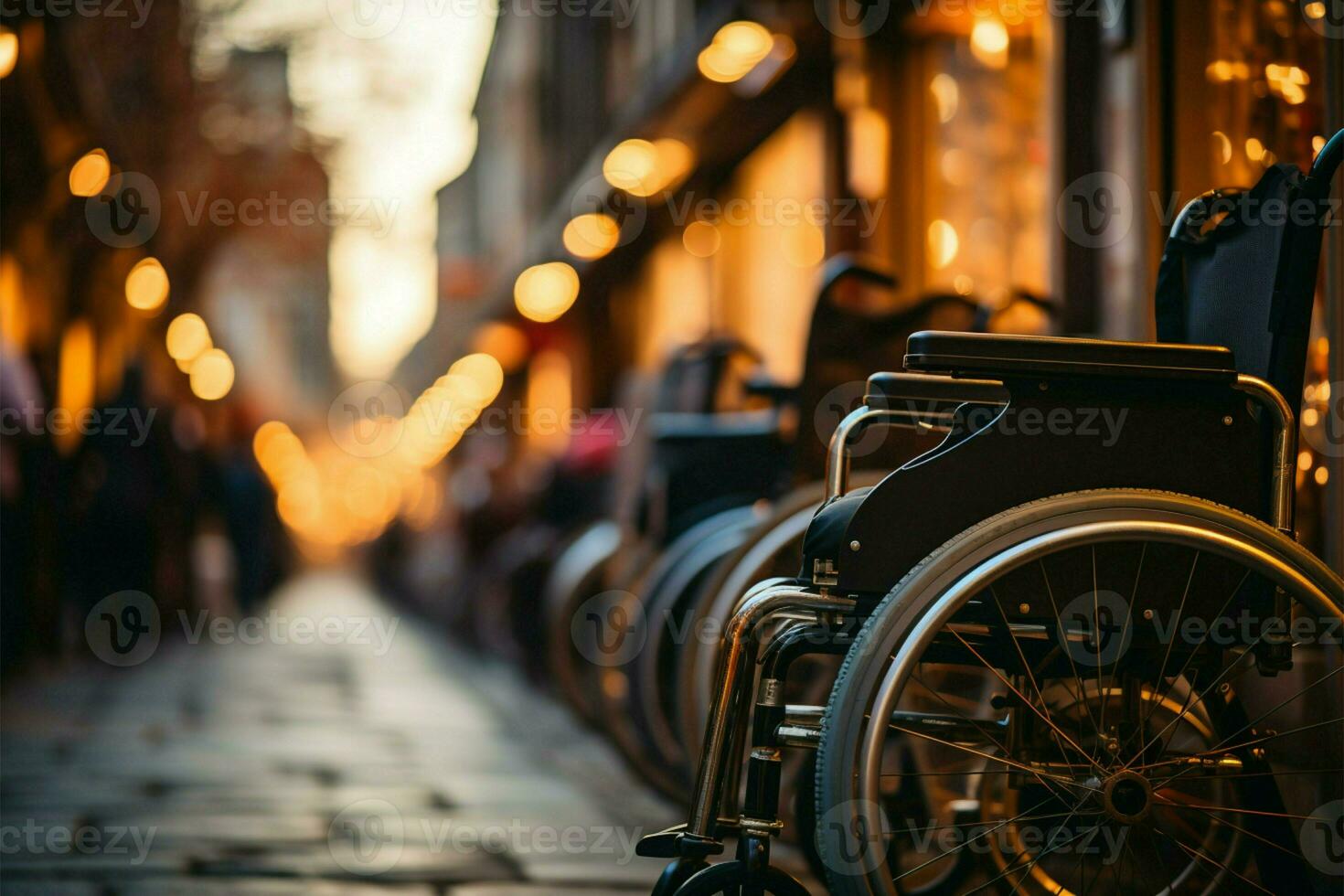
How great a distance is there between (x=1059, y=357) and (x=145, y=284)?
51.6 feet

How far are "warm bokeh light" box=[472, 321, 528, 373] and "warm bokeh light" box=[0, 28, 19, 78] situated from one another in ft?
33.7

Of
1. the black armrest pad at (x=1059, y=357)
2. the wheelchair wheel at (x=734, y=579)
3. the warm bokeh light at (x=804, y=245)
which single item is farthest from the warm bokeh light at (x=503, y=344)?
the black armrest pad at (x=1059, y=357)

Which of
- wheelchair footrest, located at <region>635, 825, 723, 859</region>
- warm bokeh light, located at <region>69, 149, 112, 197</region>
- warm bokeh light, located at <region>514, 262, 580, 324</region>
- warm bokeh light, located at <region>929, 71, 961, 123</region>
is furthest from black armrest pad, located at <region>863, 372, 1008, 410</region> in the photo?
Result: warm bokeh light, located at <region>514, 262, 580, 324</region>

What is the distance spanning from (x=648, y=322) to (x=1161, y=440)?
40.1 ft

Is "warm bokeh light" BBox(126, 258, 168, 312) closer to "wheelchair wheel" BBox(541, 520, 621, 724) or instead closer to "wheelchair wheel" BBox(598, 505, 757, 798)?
"wheelchair wheel" BBox(541, 520, 621, 724)

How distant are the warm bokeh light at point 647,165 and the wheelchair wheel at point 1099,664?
913 cm

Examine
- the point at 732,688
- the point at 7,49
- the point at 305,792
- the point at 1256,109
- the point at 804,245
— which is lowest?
the point at 305,792

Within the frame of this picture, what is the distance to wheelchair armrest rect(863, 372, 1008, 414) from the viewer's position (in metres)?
2.68

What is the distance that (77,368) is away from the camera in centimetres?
1387

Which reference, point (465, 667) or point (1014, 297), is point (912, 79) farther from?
point (465, 667)

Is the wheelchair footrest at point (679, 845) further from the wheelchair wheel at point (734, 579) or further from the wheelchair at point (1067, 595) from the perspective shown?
the wheelchair wheel at point (734, 579)

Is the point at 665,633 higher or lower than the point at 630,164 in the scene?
lower

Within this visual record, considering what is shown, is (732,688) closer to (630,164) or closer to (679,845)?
(679,845)

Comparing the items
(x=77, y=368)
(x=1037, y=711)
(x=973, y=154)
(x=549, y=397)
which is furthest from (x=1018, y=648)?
(x=549, y=397)
